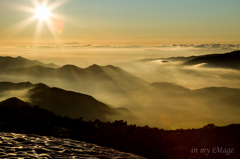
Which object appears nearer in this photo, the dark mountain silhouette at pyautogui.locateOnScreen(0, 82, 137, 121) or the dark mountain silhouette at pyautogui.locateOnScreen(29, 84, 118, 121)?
the dark mountain silhouette at pyautogui.locateOnScreen(0, 82, 137, 121)

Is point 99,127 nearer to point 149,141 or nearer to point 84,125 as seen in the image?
point 84,125

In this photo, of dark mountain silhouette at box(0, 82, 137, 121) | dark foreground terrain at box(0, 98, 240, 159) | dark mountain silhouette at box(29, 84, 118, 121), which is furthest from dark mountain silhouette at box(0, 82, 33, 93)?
dark foreground terrain at box(0, 98, 240, 159)

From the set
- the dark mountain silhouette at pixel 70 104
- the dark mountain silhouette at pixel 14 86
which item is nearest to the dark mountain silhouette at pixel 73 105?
the dark mountain silhouette at pixel 70 104

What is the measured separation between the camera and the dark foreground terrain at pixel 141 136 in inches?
583

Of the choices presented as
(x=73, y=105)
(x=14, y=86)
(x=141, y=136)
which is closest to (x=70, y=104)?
(x=73, y=105)

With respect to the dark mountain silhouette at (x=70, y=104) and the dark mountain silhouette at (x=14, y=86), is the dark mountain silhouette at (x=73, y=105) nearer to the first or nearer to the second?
the dark mountain silhouette at (x=70, y=104)

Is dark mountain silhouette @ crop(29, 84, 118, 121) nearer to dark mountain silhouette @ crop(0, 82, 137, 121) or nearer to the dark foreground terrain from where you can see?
dark mountain silhouette @ crop(0, 82, 137, 121)

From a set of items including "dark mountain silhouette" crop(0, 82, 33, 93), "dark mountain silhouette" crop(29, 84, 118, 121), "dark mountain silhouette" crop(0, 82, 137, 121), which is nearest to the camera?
"dark mountain silhouette" crop(0, 82, 137, 121)

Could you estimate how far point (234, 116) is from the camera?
171 meters

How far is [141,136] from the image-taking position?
58.3 ft

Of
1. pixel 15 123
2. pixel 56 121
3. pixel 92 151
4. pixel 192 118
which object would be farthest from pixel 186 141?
pixel 192 118

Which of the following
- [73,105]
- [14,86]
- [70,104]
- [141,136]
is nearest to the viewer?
[141,136]

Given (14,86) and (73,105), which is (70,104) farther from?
(14,86)

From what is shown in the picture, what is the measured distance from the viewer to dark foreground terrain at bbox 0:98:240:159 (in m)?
14.8
